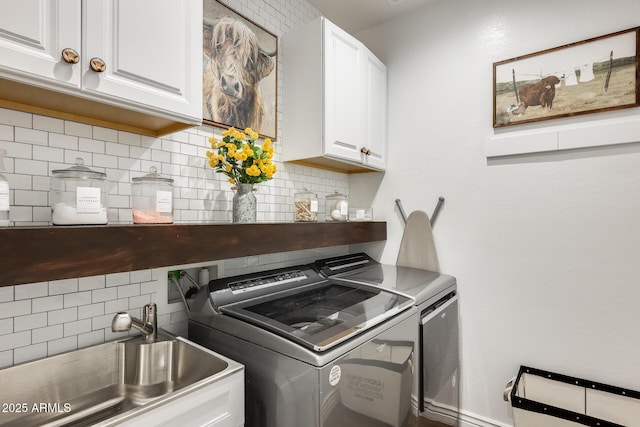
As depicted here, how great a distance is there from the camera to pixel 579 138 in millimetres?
1810

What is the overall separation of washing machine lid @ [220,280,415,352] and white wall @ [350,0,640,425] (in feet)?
2.79

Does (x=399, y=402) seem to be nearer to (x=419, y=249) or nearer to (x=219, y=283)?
(x=219, y=283)

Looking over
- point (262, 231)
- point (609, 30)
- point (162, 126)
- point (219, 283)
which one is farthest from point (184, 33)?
point (609, 30)

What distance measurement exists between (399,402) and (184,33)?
172 cm

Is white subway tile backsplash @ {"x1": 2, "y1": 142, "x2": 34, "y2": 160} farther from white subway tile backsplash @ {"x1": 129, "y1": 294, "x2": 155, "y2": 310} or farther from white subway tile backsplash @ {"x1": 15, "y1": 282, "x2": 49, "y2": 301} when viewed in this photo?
white subway tile backsplash @ {"x1": 129, "y1": 294, "x2": 155, "y2": 310}

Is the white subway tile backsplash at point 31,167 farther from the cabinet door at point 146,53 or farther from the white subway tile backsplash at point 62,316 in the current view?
the white subway tile backsplash at point 62,316

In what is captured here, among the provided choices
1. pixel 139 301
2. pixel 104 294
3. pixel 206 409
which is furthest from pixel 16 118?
pixel 206 409

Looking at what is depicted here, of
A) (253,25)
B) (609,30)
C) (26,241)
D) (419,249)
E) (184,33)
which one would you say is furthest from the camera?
(419,249)

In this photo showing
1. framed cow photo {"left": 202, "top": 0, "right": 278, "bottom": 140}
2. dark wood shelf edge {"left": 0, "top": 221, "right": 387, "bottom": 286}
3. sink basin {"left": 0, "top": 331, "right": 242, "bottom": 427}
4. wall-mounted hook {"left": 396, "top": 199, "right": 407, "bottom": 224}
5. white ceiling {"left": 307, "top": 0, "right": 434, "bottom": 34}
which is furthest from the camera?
wall-mounted hook {"left": 396, "top": 199, "right": 407, "bottom": 224}

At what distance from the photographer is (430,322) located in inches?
68.9

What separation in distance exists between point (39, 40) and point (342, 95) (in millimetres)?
1505

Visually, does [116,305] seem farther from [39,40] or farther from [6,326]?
[39,40]

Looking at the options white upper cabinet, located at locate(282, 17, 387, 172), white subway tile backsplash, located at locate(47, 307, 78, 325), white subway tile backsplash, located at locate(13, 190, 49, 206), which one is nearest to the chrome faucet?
white subway tile backsplash, located at locate(47, 307, 78, 325)

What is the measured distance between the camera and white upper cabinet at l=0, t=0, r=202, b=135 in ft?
2.86
